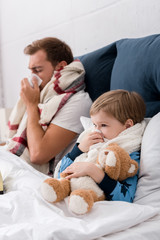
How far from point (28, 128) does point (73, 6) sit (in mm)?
1222

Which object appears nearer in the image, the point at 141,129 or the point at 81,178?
the point at 81,178

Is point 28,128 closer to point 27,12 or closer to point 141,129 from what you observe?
point 141,129

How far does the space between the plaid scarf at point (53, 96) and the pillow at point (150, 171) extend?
2.25 feet

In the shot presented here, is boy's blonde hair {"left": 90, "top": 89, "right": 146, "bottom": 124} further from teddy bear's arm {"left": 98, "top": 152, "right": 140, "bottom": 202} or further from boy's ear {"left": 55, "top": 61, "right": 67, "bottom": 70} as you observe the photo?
boy's ear {"left": 55, "top": 61, "right": 67, "bottom": 70}

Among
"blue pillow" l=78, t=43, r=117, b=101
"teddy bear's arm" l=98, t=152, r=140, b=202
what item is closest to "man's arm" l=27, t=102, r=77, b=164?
"blue pillow" l=78, t=43, r=117, b=101

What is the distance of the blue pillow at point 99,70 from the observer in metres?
1.76

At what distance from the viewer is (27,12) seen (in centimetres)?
302

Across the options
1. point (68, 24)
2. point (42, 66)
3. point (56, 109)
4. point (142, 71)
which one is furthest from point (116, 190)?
point (68, 24)

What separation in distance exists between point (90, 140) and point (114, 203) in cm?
33

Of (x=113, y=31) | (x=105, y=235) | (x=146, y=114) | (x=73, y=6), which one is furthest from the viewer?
(x=73, y=6)

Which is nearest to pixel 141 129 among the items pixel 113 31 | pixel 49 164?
pixel 49 164

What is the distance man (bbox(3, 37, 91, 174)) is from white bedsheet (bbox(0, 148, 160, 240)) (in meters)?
0.52

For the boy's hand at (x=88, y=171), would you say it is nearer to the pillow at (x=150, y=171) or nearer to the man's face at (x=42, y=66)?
the pillow at (x=150, y=171)

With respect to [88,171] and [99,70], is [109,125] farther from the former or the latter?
[99,70]
